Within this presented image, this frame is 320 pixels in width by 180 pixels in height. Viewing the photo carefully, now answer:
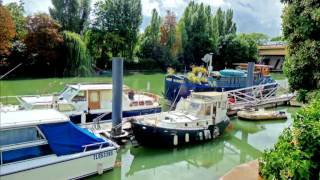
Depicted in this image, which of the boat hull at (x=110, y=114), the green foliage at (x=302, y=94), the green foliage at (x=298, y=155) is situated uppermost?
the green foliage at (x=302, y=94)

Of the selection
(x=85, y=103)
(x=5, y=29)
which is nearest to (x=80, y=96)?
A: (x=85, y=103)

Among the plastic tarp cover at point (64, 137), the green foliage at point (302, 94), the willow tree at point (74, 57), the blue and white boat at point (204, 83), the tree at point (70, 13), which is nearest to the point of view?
the plastic tarp cover at point (64, 137)

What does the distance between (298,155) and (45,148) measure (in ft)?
21.7

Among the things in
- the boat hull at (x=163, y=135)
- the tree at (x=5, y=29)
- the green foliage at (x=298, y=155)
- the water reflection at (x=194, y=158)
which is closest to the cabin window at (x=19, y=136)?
the water reflection at (x=194, y=158)

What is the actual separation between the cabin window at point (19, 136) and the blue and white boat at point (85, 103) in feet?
15.3

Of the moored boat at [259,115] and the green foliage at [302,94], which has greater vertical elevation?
the green foliage at [302,94]

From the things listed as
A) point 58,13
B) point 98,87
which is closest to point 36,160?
point 98,87

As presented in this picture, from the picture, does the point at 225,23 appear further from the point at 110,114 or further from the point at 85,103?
the point at 85,103

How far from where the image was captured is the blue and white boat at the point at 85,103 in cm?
1372

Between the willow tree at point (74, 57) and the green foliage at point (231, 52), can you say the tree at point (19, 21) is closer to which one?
the willow tree at point (74, 57)

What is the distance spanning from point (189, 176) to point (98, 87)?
6.13 meters

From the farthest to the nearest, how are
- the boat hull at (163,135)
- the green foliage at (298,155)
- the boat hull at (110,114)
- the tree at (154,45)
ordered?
the tree at (154,45), the boat hull at (110,114), the boat hull at (163,135), the green foliage at (298,155)

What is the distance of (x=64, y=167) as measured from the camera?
358 inches

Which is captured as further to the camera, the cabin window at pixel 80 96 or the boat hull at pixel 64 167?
the cabin window at pixel 80 96
